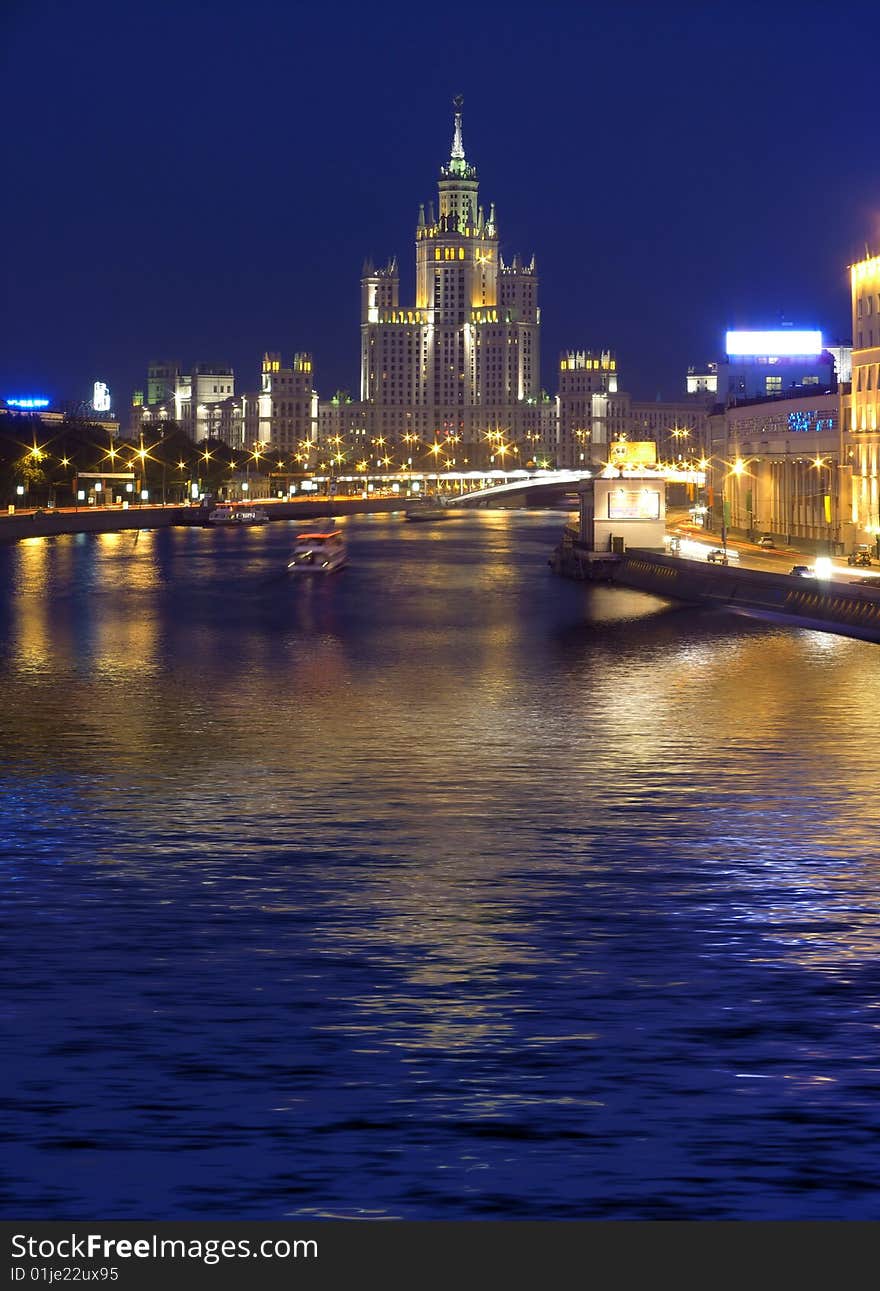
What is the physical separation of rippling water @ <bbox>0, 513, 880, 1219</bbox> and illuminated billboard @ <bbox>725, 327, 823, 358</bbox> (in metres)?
147

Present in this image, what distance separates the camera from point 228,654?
52406mm

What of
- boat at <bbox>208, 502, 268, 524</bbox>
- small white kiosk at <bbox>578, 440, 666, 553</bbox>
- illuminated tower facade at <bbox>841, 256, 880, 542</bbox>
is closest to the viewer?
small white kiosk at <bbox>578, 440, 666, 553</bbox>

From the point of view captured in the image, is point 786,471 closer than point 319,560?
No

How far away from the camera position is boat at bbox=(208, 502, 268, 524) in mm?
177125

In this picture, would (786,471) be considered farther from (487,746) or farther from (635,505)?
(487,746)

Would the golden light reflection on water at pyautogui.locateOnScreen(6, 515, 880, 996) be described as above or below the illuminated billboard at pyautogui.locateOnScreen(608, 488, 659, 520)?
below

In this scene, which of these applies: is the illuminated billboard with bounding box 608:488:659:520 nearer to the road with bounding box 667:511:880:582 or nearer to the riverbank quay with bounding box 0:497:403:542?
the road with bounding box 667:511:880:582

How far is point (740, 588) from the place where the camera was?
2699 inches

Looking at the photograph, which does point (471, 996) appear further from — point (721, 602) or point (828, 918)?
point (721, 602)

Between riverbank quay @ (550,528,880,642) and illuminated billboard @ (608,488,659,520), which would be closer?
riverbank quay @ (550,528,880,642)

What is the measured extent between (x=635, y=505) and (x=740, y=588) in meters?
24.4

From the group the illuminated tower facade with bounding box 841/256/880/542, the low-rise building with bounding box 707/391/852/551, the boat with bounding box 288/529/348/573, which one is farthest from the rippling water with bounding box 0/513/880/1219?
the low-rise building with bounding box 707/391/852/551

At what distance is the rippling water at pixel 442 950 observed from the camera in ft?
38.1

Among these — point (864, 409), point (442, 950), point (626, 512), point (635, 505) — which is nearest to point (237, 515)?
point (864, 409)
